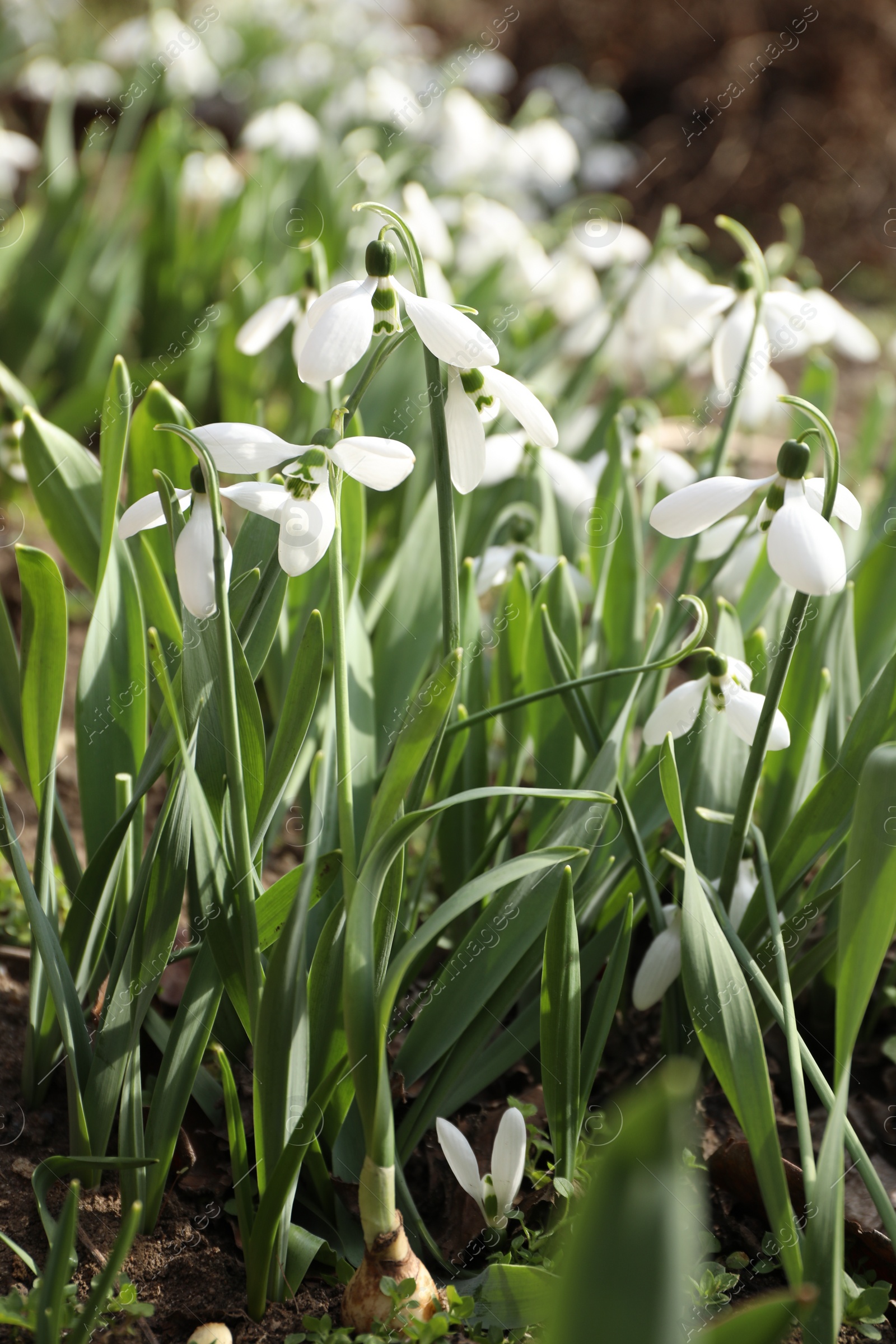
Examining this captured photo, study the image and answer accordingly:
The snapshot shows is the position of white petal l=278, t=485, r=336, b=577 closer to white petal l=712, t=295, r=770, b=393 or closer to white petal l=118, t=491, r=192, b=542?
white petal l=118, t=491, r=192, b=542

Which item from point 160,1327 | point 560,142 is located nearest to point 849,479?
point 560,142

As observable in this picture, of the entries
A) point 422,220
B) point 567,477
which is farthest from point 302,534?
point 422,220

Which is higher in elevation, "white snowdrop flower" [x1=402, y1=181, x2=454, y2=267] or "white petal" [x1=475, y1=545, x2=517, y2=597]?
"white snowdrop flower" [x1=402, y1=181, x2=454, y2=267]

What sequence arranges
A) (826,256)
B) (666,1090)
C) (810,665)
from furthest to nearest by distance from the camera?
(826,256) < (810,665) < (666,1090)

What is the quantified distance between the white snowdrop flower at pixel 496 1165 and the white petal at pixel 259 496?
58 centimetres

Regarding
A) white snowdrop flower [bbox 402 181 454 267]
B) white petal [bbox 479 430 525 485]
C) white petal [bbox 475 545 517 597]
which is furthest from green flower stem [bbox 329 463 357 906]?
white snowdrop flower [bbox 402 181 454 267]

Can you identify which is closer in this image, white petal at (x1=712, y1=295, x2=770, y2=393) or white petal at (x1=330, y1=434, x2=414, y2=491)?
white petal at (x1=330, y1=434, x2=414, y2=491)

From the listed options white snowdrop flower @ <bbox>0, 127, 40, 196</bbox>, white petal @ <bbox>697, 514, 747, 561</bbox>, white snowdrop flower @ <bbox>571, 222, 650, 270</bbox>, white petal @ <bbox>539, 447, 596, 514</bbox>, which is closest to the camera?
white petal @ <bbox>697, 514, 747, 561</bbox>

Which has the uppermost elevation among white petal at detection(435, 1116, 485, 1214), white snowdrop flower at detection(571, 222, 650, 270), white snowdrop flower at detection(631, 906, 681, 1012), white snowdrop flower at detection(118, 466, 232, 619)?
white snowdrop flower at detection(118, 466, 232, 619)

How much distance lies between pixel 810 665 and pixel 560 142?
6.27 feet

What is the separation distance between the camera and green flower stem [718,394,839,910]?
838 millimetres

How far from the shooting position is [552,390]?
251cm

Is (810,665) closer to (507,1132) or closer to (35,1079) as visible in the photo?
(507,1132)

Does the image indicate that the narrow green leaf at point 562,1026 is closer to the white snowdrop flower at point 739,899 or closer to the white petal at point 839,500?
the white snowdrop flower at point 739,899
